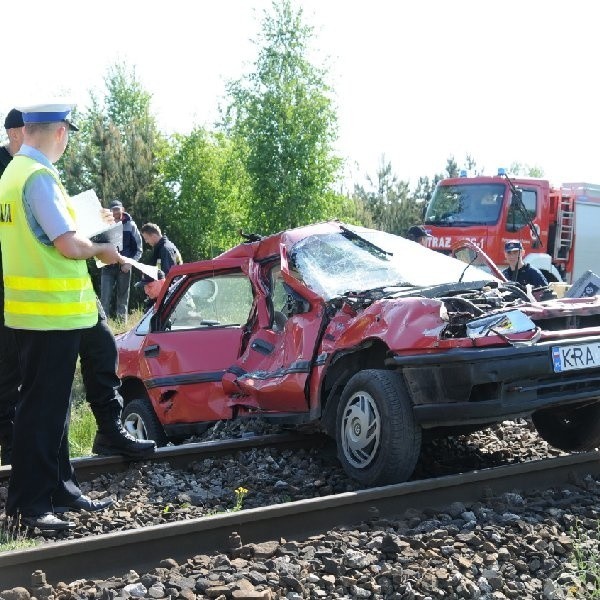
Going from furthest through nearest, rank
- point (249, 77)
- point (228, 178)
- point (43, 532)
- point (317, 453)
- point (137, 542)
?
point (228, 178), point (249, 77), point (317, 453), point (43, 532), point (137, 542)

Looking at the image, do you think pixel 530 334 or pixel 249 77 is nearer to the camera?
pixel 530 334

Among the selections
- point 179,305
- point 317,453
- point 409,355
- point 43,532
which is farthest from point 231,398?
point 43,532

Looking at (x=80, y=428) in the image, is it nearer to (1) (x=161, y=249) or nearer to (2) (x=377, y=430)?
(1) (x=161, y=249)

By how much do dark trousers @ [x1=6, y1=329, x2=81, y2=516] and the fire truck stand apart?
46.8 ft

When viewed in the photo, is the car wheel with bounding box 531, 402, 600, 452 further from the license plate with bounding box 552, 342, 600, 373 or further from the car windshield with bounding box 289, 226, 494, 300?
the car windshield with bounding box 289, 226, 494, 300

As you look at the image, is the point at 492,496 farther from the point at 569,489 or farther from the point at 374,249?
the point at 374,249

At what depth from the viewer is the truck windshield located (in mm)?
19141

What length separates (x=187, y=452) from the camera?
22.2 feet

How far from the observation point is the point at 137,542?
4.50m

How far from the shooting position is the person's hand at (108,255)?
16.7 ft

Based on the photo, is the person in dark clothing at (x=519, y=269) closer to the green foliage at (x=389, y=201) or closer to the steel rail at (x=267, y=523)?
the steel rail at (x=267, y=523)

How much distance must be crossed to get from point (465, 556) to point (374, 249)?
3173 mm

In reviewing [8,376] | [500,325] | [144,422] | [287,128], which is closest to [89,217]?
[8,376]

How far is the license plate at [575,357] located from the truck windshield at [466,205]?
1330cm
